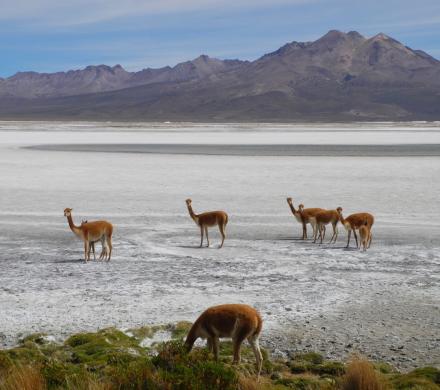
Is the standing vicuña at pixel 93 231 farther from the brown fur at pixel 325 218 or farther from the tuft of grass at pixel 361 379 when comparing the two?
the tuft of grass at pixel 361 379

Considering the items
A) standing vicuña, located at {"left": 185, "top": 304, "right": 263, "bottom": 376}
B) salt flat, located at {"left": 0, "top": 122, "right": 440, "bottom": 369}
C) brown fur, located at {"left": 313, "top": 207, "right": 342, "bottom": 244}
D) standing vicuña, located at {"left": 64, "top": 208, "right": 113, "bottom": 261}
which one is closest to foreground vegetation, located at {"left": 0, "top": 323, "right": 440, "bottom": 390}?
standing vicuña, located at {"left": 185, "top": 304, "right": 263, "bottom": 376}

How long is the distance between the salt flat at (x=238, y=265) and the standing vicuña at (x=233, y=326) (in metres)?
1.61

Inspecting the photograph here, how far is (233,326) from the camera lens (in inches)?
247

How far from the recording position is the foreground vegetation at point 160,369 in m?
5.67

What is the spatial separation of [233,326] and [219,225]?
7324 mm

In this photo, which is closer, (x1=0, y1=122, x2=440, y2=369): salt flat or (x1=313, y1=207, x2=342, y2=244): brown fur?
(x1=0, y1=122, x2=440, y2=369): salt flat

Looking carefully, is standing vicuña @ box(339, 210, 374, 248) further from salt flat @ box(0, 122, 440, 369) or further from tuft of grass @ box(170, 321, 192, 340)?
tuft of grass @ box(170, 321, 192, 340)

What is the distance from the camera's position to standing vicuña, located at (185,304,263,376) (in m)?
6.25

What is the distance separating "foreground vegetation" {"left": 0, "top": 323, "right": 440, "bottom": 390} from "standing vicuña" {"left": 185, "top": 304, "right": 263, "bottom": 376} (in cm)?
17

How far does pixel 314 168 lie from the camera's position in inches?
1163

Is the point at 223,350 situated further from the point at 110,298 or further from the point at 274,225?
the point at 274,225

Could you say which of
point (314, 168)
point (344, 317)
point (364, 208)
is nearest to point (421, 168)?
point (314, 168)

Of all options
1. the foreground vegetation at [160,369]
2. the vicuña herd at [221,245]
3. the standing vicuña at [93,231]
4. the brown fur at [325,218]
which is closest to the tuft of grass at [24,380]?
the foreground vegetation at [160,369]

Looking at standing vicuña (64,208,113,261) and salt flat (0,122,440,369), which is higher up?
standing vicuña (64,208,113,261)
